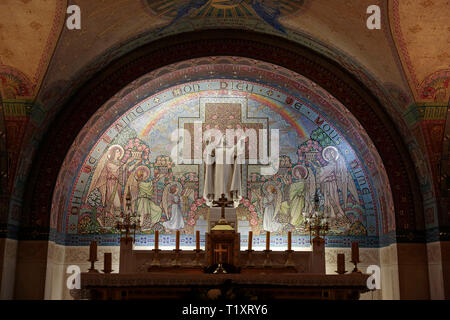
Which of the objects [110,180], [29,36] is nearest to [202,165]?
[110,180]

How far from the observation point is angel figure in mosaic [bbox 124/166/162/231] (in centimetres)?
1413

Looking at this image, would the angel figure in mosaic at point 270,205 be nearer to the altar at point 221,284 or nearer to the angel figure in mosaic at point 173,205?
the angel figure in mosaic at point 173,205

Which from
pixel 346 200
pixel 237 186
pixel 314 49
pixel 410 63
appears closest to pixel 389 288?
pixel 346 200

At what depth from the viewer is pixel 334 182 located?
47.5 feet

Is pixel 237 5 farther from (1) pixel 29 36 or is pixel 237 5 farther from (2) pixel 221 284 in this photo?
(2) pixel 221 284

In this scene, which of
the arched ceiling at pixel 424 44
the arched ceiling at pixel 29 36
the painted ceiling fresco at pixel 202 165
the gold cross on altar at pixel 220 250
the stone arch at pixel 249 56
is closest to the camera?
the arched ceiling at pixel 29 36

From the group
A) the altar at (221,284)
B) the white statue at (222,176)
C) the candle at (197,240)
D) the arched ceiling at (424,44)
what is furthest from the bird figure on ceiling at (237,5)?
the candle at (197,240)

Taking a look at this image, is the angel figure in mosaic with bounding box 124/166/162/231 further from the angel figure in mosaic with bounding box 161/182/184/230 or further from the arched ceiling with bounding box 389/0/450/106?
the arched ceiling with bounding box 389/0/450/106

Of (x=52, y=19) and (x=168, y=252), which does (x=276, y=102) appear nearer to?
(x=168, y=252)

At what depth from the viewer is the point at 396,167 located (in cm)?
1322

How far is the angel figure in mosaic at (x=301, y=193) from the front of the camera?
561 inches

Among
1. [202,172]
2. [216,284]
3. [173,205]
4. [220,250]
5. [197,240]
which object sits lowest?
[216,284]

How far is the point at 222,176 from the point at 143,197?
230 cm

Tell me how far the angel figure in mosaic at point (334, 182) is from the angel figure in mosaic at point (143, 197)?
447 cm
